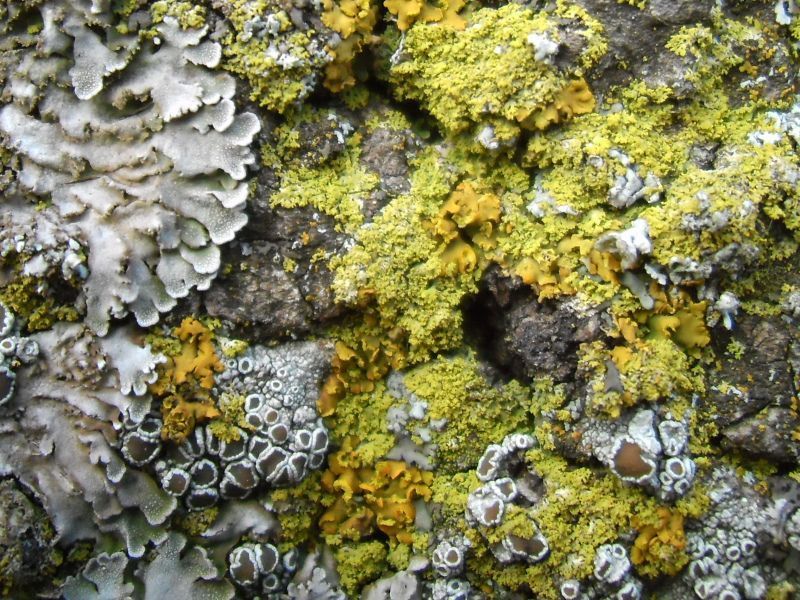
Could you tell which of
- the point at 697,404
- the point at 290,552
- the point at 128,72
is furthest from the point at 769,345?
the point at 128,72

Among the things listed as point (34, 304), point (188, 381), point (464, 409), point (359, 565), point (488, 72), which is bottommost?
point (359, 565)

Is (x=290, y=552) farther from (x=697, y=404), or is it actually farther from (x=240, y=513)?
(x=697, y=404)

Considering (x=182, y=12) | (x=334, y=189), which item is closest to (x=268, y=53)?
(x=182, y=12)

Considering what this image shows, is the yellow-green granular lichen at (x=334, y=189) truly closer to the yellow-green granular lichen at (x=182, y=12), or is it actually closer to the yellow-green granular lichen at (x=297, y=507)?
the yellow-green granular lichen at (x=182, y=12)

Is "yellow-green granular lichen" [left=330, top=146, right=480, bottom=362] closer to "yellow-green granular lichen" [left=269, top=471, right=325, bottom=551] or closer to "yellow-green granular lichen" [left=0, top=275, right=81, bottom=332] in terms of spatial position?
"yellow-green granular lichen" [left=269, top=471, right=325, bottom=551]

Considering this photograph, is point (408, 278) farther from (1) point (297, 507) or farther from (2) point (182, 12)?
(2) point (182, 12)

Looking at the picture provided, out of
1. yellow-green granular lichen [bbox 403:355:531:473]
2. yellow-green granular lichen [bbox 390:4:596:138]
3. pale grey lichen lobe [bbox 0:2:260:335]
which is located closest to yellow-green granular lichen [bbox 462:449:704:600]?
yellow-green granular lichen [bbox 403:355:531:473]

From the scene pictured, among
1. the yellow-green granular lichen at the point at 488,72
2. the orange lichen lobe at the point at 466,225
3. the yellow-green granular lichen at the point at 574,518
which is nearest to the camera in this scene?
the yellow-green granular lichen at the point at 574,518

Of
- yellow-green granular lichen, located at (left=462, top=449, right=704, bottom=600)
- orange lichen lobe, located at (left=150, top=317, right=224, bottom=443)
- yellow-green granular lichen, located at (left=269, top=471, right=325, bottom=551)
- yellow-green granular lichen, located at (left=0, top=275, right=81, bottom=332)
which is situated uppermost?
yellow-green granular lichen, located at (left=0, top=275, right=81, bottom=332)

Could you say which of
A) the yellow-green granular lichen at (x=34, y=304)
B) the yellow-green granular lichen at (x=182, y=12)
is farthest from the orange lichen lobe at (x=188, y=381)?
the yellow-green granular lichen at (x=182, y=12)
